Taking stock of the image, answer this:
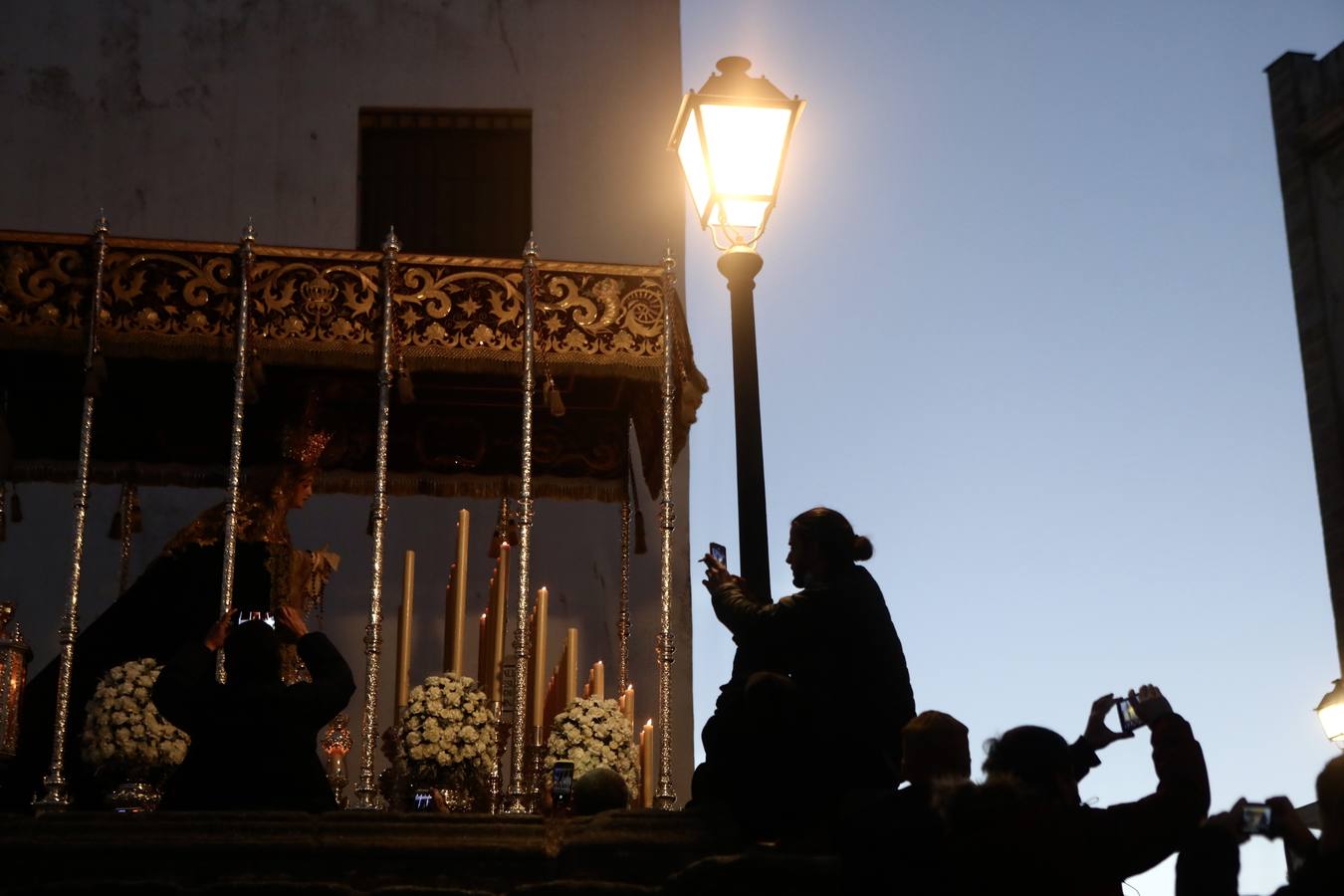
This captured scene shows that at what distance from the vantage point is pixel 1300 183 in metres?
24.2

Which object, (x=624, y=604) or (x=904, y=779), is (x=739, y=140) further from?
(x=624, y=604)

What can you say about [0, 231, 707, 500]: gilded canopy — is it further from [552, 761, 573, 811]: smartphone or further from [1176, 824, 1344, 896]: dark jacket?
[1176, 824, 1344, 896]: dark jacket

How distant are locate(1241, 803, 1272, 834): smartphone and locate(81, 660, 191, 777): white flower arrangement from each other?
244 inches

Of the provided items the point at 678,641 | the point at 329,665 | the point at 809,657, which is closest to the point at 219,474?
the point at 678,641

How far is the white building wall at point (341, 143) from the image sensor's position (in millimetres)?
14125

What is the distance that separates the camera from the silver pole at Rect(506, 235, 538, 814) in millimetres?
10805

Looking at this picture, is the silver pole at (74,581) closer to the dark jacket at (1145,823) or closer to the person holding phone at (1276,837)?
the dark jacket at (1145,823)

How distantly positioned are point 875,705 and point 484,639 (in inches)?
221

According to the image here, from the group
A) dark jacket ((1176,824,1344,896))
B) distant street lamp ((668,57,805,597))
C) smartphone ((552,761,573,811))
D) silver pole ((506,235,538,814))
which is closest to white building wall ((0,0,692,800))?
silver pole ((506,235,538,814))

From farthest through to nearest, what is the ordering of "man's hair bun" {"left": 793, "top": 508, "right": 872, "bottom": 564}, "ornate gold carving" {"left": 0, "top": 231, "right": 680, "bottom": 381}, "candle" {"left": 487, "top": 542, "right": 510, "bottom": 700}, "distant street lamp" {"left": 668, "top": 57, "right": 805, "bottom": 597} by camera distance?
"candle" {"left": 487, "top": 542, "right": 510, "bottom": 700}, "ornate gold carving" {"left": 0, "top": 231, "right": 680, "bottom": 381}, "distant street lamp" {"left": 668, "top": 57, "right": 805, "bottom": 597}, "man's hair bun" {"left": 793, "top": 508, "right": 872, "bottom": 564}

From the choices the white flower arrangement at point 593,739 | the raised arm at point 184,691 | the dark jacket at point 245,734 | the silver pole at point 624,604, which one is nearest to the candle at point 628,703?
the silver pole at point 624,604

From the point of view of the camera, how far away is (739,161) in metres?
8.63

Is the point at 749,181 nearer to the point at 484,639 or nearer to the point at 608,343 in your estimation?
the point at 608,343

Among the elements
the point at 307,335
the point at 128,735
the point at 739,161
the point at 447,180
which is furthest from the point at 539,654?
the point at 447,180
